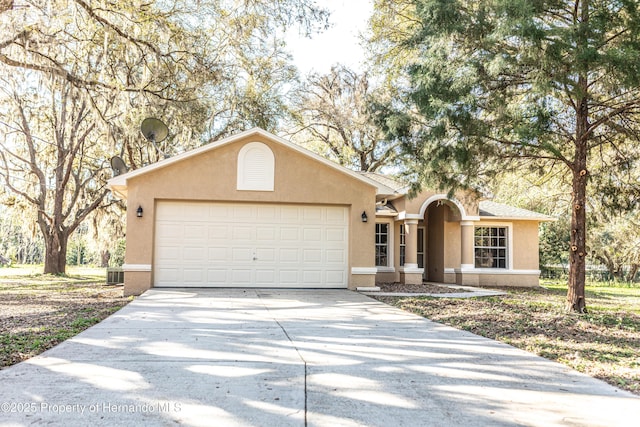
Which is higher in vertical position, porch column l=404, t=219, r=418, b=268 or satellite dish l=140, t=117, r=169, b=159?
satellite dish l=140, t=117, r=169, b=159

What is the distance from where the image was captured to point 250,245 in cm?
1277

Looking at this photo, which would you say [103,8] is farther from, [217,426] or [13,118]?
[13,118]

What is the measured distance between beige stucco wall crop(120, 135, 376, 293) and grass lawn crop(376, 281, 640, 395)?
2433 millimetres

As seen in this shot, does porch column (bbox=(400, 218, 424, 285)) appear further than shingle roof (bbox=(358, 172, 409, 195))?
Yes

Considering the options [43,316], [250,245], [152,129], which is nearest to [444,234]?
[250,245]

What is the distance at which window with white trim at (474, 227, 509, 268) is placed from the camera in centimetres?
1742

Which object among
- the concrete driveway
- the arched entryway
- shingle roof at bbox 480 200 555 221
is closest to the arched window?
the concrete driveway

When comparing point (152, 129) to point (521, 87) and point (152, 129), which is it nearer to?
point (152, 129)

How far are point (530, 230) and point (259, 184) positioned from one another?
34.4 feet

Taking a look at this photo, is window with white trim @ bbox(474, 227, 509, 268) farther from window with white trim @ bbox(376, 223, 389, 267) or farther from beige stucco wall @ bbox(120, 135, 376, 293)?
beige stucco wall @ bbox(120, 135, 376, 293)

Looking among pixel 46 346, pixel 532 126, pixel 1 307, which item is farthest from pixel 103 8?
pixel 532 126

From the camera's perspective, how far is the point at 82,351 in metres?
5.73

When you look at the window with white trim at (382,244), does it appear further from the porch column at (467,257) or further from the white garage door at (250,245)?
the white garage door at (250,245)

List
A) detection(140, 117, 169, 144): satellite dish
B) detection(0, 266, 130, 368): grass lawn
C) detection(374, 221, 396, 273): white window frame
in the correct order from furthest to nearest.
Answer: detection(374, 221, 396, 273): white window frame
detection(140, 117, 169, 144): satellite dish
detection(0, 266, 130, 368): grass lawn
